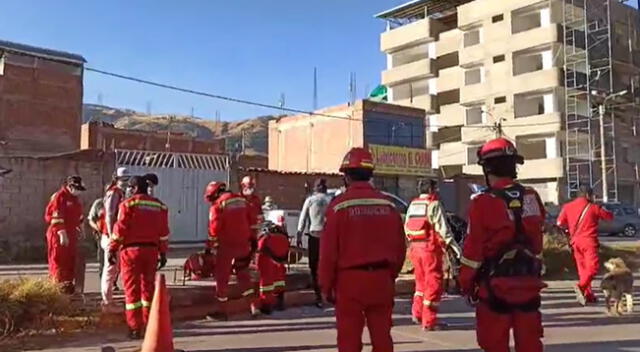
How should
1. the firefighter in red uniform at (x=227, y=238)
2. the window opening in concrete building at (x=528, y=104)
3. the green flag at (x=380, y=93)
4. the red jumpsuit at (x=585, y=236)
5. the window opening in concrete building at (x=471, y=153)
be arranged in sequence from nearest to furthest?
the firefighter in red uniform at (x=227, y=238) < the red jumpsuit at (x=585, y=236) < the window opening in concrete building at (x=528, y=104) < the window opening in concrete building at (x=471, y=153) < the green flag at (x=380, y=93)

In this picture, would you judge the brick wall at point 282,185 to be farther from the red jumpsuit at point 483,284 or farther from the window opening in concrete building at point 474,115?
the window opening in concrete building at point 474,115

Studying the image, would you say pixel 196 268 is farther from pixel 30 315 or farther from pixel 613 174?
pixel 613 174

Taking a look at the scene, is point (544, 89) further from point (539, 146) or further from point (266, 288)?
point (266, 288)

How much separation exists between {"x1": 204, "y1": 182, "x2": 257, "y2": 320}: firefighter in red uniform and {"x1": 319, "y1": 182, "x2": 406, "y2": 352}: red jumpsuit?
163 inches

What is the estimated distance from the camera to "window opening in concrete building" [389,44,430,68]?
192ft

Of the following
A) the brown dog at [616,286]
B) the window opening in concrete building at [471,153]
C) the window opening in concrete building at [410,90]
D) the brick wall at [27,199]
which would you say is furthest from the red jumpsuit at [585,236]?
the window opening in concrete building at [410,90]

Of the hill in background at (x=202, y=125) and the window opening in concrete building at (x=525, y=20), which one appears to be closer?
the window opening in concrete building at (x=525, y=20)

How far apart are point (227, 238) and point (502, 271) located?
5.08 m

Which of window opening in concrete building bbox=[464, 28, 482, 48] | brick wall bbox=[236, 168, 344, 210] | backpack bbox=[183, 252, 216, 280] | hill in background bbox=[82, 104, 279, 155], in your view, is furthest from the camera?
hill in background bbox=[82, 104, 279, 155]

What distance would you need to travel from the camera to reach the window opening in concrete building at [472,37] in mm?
53000

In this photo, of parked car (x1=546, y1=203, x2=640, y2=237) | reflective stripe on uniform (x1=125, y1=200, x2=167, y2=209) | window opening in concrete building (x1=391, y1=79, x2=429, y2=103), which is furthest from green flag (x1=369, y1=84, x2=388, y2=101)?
reflective stripe on uniform (x1=125, y1=200, x2=167, y2=209)

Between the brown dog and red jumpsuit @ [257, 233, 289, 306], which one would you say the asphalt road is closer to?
the brown dog

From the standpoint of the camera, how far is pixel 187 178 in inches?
885

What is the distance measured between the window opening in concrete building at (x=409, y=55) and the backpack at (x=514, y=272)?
55.0 m
